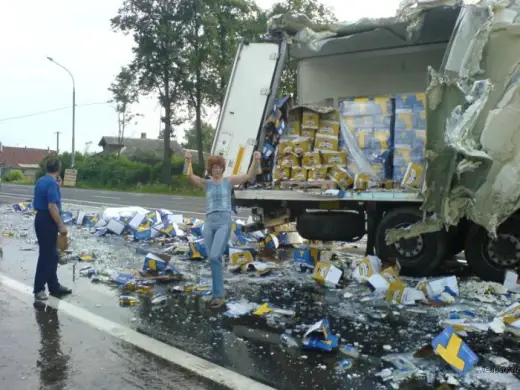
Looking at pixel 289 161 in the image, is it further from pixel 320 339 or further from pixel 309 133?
pixel 320 339

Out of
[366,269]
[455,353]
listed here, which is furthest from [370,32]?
[455,353]

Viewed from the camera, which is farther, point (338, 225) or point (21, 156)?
point (21, 156)

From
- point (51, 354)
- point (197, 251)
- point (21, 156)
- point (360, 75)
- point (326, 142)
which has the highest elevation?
point (21, 156)

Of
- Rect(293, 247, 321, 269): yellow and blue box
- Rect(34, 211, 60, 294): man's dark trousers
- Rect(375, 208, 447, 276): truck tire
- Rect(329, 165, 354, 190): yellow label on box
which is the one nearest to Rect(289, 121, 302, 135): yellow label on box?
Rect(329, 165, 354, 190): yellow label on box

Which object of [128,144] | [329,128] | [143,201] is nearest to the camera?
[329,128]

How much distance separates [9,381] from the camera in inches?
142

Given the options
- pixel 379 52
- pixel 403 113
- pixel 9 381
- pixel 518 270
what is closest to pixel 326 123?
pixel 403 113

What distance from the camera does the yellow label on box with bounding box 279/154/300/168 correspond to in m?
7.59

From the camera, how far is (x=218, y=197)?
18.7 feet

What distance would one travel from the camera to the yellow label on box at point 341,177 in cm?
718

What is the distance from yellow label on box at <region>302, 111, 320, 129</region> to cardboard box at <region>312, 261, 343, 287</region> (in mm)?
2146

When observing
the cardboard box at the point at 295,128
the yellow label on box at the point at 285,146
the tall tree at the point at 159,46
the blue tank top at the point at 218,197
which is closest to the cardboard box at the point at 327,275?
the blue tank top at the point at 218,197

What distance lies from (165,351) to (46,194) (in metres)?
2.61

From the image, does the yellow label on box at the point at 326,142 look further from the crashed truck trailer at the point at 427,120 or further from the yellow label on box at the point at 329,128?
the crashed truck trailer at the point at 427,120
